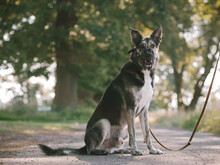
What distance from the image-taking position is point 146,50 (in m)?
6.21

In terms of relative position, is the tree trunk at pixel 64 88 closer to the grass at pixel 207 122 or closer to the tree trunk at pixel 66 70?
the tree trunk at pixel 66 70

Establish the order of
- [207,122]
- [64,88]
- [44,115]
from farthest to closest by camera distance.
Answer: [64,88], [44,115], [207,122]

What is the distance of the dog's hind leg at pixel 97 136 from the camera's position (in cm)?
630

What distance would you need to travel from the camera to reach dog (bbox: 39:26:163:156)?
6.30 metres

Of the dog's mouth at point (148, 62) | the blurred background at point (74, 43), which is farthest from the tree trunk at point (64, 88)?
the dog's mouth at point (148, 62)

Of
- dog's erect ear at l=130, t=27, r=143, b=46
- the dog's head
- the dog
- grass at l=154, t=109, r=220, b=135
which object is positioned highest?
dog's erect ear at l=130, t=27, r=143, b=46

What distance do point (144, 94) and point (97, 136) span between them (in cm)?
122

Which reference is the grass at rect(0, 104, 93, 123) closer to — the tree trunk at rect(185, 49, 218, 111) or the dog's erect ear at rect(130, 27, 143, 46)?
the tree trunk at rect(185, 49, 218, 111)

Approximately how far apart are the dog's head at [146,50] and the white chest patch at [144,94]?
0.70ft

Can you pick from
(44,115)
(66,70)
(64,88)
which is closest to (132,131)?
(44,115)

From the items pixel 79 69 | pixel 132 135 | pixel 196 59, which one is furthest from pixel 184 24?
pixel 132 135

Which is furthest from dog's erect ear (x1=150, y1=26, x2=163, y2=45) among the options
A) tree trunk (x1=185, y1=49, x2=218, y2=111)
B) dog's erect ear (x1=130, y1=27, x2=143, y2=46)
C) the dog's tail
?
tree trunk (x1=185, y1=49, x2=218, y2=111)

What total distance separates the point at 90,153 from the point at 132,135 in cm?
92

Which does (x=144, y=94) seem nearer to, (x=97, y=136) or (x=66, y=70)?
(x=97, y=136)
